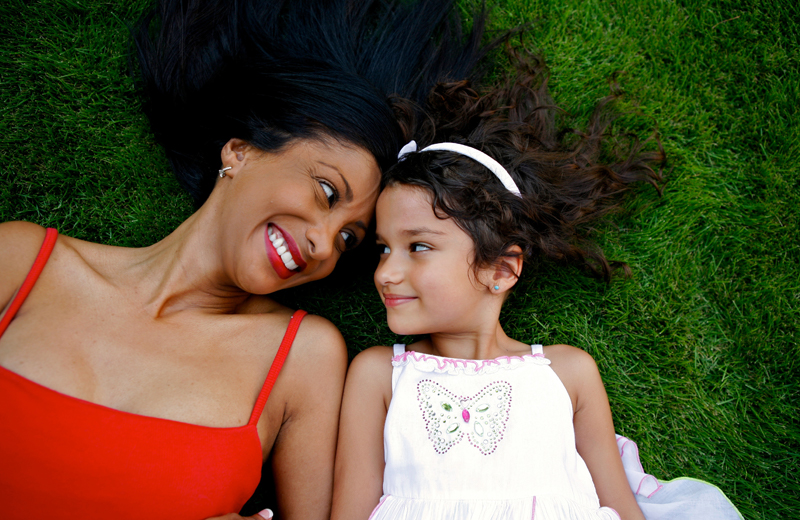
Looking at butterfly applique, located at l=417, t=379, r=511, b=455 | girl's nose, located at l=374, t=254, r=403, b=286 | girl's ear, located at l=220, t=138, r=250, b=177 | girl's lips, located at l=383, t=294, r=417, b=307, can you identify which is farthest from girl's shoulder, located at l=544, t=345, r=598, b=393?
girl's ear, located at l=220, t=138, r=250, b=177

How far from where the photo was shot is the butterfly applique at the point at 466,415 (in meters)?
2.36

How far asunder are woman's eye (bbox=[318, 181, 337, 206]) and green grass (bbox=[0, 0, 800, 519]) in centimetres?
95

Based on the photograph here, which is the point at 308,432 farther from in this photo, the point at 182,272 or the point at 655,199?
the point at 655,199

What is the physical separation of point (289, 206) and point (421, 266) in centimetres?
65

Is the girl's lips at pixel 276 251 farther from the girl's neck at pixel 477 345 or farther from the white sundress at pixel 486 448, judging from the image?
the girl's neck at pixel 477 345

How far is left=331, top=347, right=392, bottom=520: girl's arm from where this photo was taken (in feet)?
7.83

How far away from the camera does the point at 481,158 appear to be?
257cm

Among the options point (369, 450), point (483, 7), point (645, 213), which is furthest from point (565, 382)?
point (483, 7)

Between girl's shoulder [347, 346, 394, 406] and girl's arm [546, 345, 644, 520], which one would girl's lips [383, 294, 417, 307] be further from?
girl's arm [546, 345, 644, 520]

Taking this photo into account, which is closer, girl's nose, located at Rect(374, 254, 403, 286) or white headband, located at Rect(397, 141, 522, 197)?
girl's nose, located at Rect(374, 254, 403, 286)

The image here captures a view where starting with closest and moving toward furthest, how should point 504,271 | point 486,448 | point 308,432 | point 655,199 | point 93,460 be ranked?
1. point 93,460
2. point 486,448
3. point 308,432
4. point 504,271
5. point 655,199

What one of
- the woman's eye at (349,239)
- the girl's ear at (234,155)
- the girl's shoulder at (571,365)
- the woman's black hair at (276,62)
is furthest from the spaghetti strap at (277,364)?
the girl's shoulder at (571,365)

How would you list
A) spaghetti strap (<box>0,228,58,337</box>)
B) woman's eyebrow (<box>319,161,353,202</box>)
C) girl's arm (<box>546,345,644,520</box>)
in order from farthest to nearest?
girl's arm (<box>546,345,644,520</box>), woman's eyebrow (<box>319,161,353,202</box>), spaghetti strap (<box>0,228,58,337</box>)

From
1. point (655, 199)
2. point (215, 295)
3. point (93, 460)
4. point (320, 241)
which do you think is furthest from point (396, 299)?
point (655, 199)
